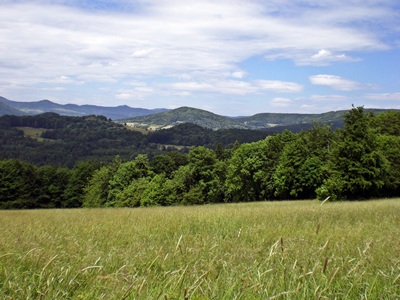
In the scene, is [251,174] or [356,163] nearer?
[356,163]

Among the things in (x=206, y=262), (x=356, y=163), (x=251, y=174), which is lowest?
(x=251, y=174)

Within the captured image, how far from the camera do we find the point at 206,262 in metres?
4.01

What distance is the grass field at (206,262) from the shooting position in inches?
120

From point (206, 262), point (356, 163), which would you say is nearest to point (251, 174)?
point (356, 163)

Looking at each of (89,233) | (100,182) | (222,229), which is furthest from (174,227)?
(100,182)

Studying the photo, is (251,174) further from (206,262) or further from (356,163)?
(206,262)

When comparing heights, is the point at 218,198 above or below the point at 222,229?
below

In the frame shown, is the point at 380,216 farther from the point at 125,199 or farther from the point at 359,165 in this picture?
the point at 125,199

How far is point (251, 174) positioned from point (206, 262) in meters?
58.6

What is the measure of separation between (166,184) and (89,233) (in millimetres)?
58054

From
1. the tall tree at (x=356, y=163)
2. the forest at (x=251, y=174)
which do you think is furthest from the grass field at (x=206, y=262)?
the tall tree at (x=356, y=163)

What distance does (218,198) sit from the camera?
66438 millimetres

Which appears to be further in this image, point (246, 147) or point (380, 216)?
point (246, 147)

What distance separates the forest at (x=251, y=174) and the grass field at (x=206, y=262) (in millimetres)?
30836
